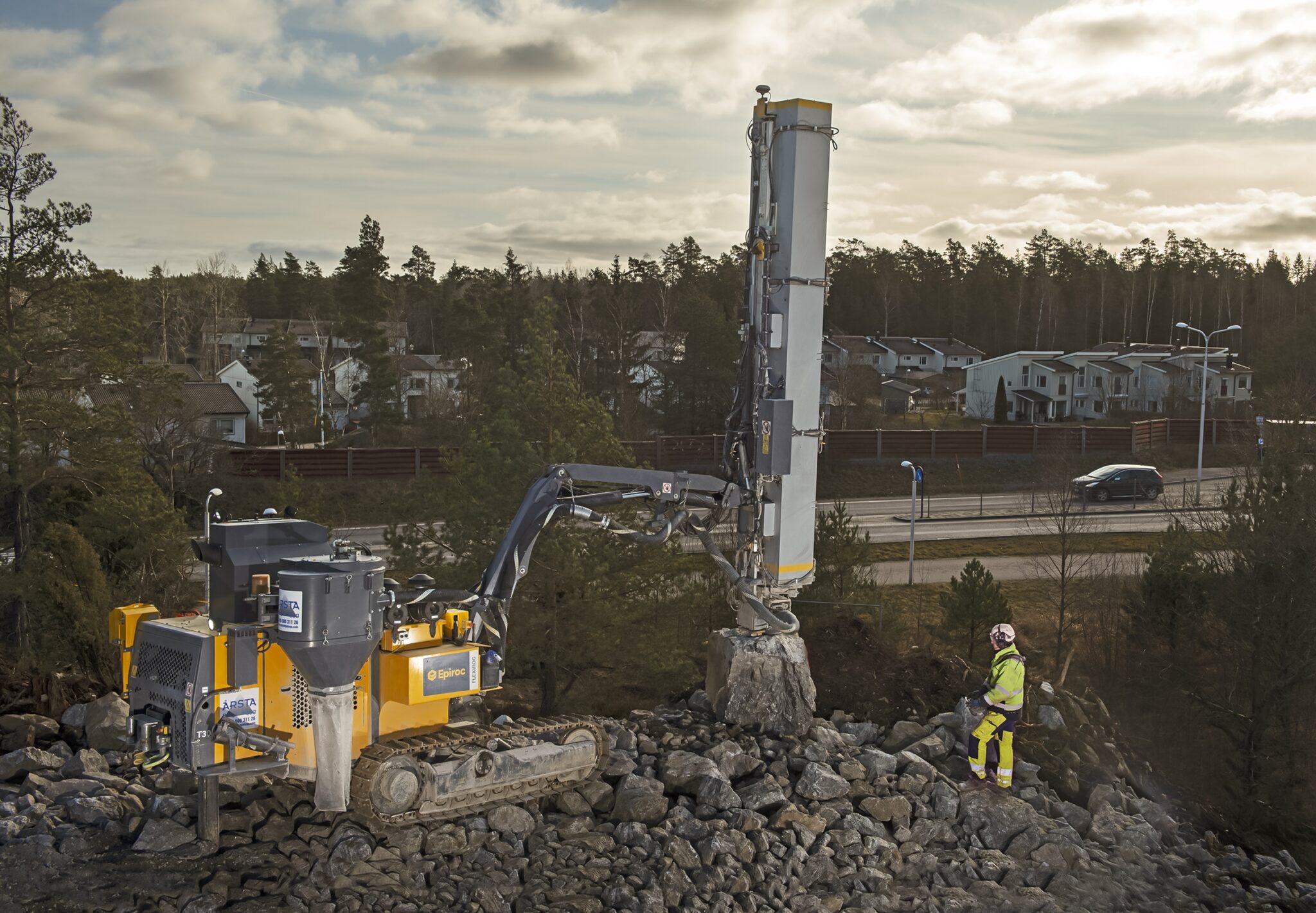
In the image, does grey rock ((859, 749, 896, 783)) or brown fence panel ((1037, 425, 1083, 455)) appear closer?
grey rock ((859, 749, 896, 783))

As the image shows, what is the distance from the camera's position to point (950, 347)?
9462 cm

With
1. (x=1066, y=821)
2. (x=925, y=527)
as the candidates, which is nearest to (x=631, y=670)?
(x=1066, y=821)

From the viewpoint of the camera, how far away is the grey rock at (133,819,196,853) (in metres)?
10.0

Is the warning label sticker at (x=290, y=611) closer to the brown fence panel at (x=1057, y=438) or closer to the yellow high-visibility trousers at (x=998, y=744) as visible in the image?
the yellow high-visibility trousers at (x=998, y=744)

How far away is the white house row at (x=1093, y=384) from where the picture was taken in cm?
7538

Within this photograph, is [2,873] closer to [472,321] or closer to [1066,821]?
[1066,821]

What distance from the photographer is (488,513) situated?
18.4 m

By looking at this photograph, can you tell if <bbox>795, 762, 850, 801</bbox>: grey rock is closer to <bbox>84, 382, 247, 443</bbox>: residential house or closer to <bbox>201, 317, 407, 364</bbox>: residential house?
<bbox>84, 382, 247, 443</bbox>: residential house

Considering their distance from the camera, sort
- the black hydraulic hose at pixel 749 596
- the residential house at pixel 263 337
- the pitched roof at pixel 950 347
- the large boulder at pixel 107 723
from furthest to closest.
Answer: the pitched roof at pixel 950 347
the residential house at pixel 263 337
the black hydraulic hose at pixel 749 596
the large boulder at pixel 107 723

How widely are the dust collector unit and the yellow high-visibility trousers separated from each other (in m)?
6.69

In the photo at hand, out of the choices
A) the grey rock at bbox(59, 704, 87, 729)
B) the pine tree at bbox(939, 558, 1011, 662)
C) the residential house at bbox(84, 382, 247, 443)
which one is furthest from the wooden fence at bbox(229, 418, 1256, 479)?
the grey rock at bbox(59, 704, 87, 729)

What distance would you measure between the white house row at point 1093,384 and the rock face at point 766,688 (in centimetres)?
6487

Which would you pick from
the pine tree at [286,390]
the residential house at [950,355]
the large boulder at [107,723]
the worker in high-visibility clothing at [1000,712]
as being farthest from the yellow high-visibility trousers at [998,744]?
the residential house at [950,355]

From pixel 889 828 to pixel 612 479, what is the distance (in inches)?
185
